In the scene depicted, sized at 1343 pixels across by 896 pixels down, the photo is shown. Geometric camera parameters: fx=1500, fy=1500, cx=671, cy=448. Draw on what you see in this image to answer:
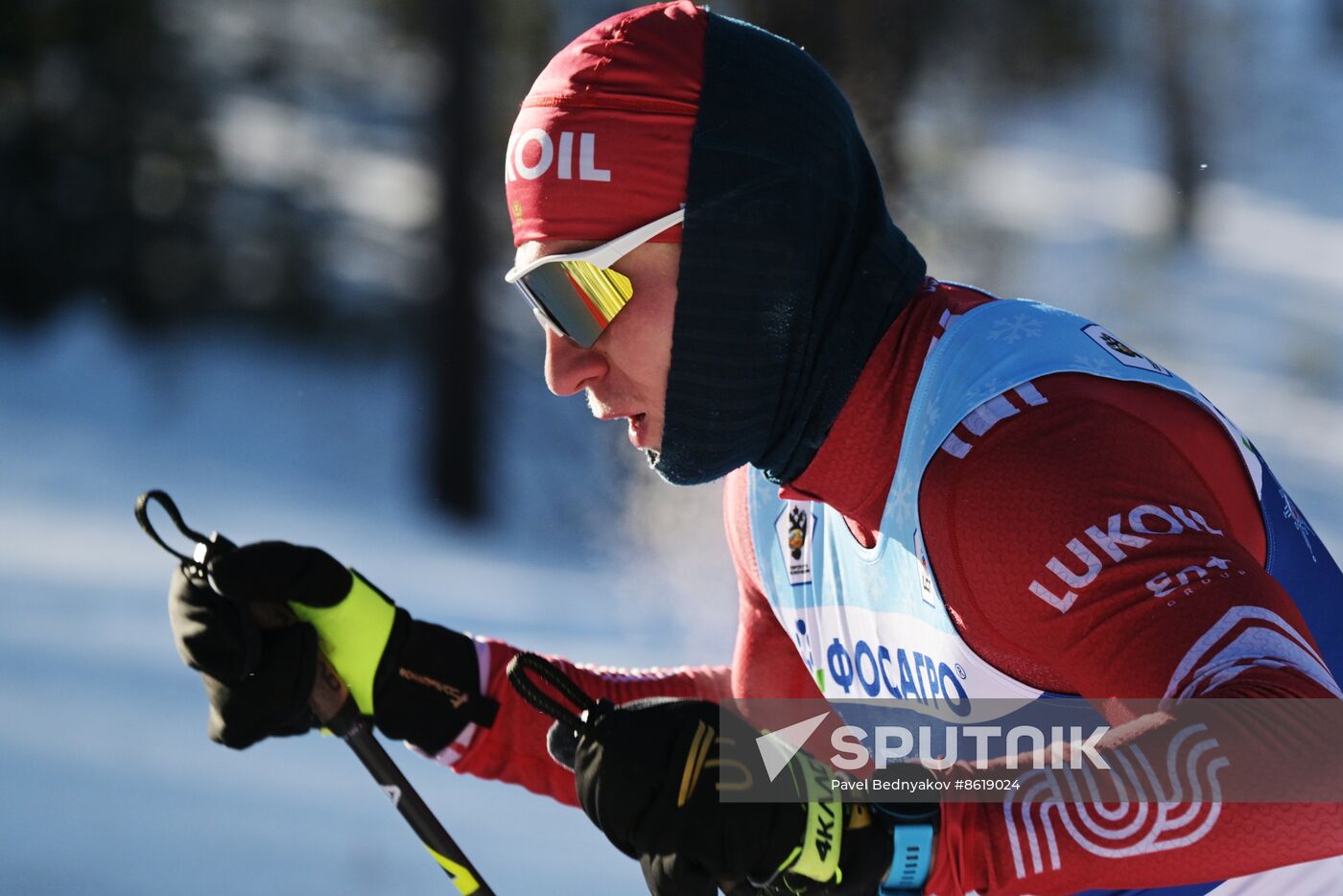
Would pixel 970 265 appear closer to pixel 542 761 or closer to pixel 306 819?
pixel 306 819

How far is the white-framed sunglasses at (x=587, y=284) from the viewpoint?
193 cm

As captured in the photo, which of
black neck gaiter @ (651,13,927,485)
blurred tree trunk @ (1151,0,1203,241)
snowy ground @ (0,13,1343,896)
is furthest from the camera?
blurred tree trunk @ (1151,0,1203,241)

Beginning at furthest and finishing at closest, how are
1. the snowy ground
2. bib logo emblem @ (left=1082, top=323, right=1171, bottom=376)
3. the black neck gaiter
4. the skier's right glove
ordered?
the snowy ground → the skier's right glove → the black neck gaiter → bib logo emblem @ (left=1082, top=323, right=1171, bottom=376)

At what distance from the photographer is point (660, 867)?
1.50 m

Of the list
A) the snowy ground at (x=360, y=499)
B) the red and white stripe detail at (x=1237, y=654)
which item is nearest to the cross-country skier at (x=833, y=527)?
the red and white stripe detail at (x=1237, y=654)

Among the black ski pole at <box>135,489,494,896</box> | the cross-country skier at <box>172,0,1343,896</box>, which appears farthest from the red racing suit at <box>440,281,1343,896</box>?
the black ski pole at <box>135,489,494,896</box>

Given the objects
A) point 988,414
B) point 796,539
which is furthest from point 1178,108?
point 988,414

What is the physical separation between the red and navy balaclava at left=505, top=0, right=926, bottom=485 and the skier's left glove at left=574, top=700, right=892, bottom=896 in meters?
0.54

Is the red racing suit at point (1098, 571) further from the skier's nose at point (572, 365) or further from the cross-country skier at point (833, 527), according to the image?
the skier's nose at point (572, 365)

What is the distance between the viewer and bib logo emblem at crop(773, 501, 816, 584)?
88.4 inches

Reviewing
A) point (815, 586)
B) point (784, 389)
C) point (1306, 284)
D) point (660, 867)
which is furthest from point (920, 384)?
point (1306, 284)

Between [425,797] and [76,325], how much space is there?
657 cm

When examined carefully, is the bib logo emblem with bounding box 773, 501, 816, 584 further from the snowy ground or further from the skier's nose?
the snowy ground

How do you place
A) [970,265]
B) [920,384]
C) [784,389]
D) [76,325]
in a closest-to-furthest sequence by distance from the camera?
[920,384]
[784,389]
[970,265]
[76,325]
